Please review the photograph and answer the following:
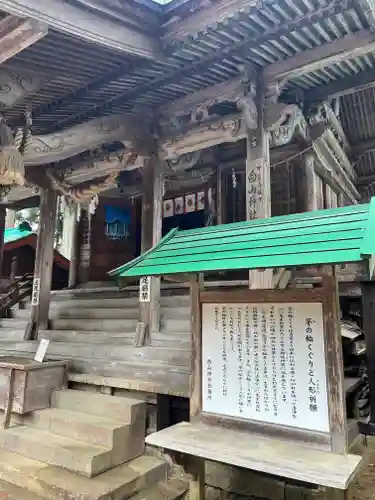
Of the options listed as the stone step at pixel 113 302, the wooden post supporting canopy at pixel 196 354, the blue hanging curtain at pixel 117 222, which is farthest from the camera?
the blue hanging curtain at pixel 117 222

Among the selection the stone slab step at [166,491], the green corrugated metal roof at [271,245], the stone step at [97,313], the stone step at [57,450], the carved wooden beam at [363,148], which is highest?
the carved wooden beam at [363,148]

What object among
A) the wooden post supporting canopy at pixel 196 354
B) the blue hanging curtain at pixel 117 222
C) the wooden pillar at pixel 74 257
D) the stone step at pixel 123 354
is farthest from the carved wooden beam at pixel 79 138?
the blue hanging curtain at pixel 117 222

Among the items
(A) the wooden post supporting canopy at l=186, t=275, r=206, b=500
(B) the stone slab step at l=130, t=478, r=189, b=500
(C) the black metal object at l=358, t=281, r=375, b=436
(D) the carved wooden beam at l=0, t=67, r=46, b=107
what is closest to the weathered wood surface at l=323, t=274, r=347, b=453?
(A) the wooden post supporting canopy at l=186, t=275, r=206, b=500

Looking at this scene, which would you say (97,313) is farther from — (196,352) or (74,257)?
(74,257)

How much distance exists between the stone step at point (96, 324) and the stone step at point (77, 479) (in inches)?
89.5

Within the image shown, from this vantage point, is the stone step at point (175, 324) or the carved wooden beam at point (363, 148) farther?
the carved wooden beam at point (363, 148)

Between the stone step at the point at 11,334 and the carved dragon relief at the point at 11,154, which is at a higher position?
the carved dragon relief at the point at 11,154

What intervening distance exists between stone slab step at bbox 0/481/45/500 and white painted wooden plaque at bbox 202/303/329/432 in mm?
2061

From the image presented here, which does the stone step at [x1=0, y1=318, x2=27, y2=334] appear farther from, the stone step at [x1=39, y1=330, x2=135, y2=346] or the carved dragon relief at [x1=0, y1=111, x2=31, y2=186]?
the carved dragon relief at [x1=0, y1=111, x2=31, y2=186]

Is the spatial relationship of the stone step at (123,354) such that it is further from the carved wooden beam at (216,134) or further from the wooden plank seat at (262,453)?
the carved wooden beam at (216,134)

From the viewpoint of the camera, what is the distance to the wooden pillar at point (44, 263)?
7.45m

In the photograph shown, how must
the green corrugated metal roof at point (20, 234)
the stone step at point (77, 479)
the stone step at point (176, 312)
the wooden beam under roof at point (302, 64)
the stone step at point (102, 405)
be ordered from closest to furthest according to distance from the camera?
the stone step at point (77, 479) < the stone step at point (102, 405) < the wooden beam under roof at point (302, 64) < the stone step at point (176, 312) < the green corrugated metal roof at point (20, 234)

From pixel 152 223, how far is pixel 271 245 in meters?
3.72

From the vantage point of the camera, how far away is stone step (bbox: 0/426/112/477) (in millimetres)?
4039
